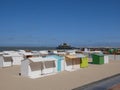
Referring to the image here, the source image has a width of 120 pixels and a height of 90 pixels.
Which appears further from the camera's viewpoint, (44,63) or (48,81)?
(44,63)

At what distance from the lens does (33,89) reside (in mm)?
12438

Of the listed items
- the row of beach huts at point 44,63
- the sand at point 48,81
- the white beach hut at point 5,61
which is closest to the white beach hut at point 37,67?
the row of beach huts at point 44,63

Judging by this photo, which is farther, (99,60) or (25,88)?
(99,60)

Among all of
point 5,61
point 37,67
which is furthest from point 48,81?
point 5,61

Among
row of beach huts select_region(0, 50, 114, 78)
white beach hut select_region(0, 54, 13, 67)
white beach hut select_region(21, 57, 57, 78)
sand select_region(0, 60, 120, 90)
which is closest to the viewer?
sand select_region(0, 60, 120, 90)

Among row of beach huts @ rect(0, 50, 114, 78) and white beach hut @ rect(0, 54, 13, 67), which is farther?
white beach hut @ rect(0, 54, 13, 67)

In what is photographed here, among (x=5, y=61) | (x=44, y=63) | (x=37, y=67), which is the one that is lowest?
(x=5, y=61)

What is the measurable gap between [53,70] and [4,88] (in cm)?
818

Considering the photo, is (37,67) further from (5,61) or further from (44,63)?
(5,61)

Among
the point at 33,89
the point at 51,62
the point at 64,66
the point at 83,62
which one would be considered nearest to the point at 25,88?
the point at 33,89

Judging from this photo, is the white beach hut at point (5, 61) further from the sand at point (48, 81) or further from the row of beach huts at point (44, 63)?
the sand at point (48, 81)

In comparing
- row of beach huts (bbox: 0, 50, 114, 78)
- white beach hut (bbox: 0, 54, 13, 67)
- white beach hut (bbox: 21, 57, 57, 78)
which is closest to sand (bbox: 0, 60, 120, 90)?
white beach hut (bbox: 21, 57, 57, 78)

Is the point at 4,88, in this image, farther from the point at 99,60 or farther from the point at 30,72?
the point at 99,60

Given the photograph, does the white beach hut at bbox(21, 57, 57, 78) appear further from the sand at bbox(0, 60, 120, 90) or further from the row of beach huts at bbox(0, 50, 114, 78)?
the sand at bbox(0, 60, 120, 90)
